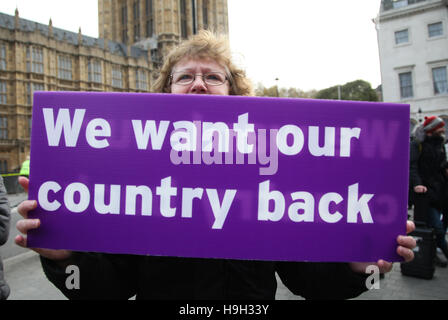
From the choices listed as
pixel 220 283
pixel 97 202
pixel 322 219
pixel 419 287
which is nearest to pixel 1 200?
pixel 97 202

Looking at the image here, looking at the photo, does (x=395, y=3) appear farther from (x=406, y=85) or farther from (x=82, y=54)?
(x=82, y=54)

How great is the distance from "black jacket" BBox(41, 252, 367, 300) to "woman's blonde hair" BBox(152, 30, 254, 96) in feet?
3.24

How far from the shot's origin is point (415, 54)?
875 inches

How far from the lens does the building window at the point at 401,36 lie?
22875mm

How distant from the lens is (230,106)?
133cm

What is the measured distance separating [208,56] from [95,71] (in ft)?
145

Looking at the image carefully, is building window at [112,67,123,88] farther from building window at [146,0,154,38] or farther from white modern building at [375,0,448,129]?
white modern building at [375,0,448,129]

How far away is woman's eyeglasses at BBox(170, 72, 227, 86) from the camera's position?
162cm

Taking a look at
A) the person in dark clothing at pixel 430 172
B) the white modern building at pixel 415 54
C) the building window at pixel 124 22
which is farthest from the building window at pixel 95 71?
the person in dark clothing at pixel 430 172

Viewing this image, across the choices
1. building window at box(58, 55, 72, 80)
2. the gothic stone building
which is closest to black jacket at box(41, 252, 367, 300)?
the gothic stone building

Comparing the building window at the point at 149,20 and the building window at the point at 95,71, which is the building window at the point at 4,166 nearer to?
the building window at the point at 95,71

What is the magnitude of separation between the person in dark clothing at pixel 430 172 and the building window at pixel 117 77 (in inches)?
1750

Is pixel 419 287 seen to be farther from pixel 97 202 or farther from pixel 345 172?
pixel 97 202
